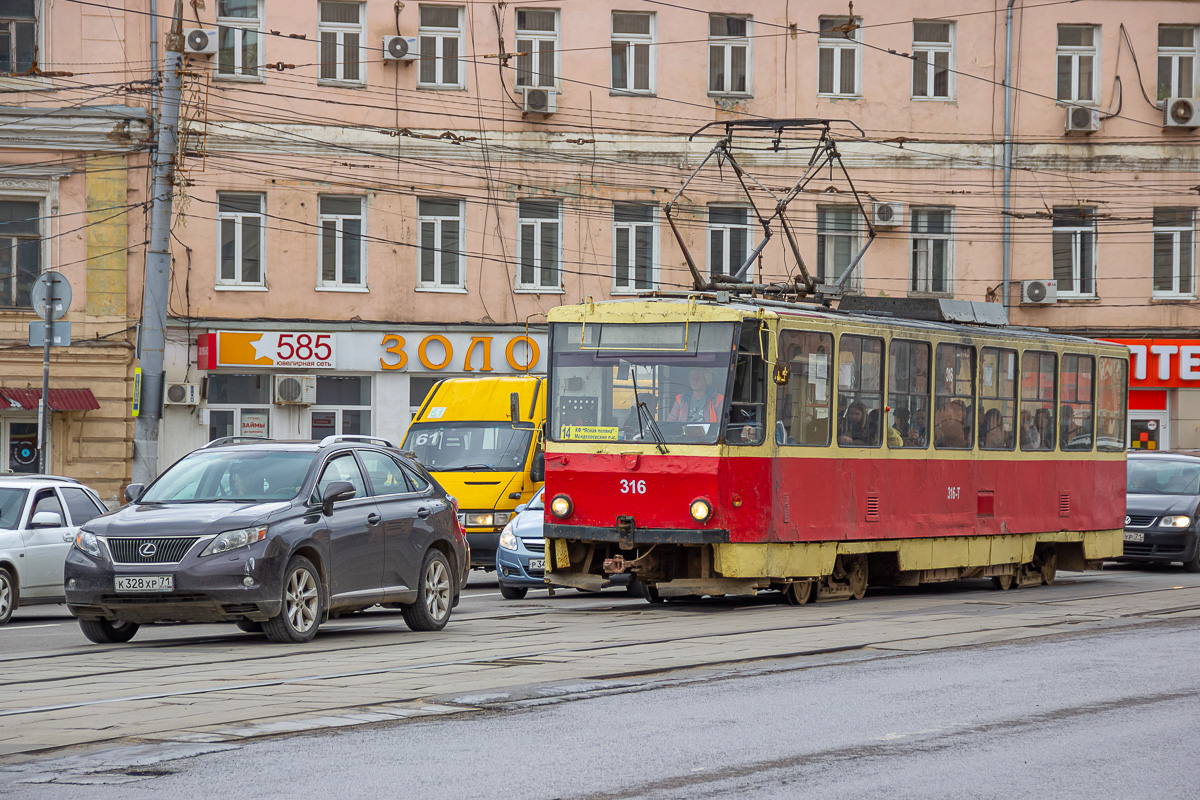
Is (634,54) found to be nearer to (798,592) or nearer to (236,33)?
(236,33)

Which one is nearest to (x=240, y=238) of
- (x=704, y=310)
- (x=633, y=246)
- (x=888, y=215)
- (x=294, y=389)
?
(x=294, y=389)

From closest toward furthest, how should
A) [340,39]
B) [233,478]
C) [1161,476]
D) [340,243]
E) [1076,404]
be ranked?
[233,478] < [1076,404] < [1161,476] < [340,39] < [340,243]

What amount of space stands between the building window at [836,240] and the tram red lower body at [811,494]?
14.9m

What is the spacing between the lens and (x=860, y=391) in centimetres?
1769

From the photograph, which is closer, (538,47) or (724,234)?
(538,47)

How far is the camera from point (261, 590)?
1255 cm

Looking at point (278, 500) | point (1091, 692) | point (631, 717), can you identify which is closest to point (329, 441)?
point (278, 500)

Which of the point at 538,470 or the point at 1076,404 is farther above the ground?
the point at 1076,404

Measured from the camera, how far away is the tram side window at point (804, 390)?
16.6 meters

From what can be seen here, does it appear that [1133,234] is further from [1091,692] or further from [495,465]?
[1091,692]

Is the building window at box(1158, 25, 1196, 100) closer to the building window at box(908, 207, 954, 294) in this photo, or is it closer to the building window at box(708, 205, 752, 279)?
the building window at box(908, 207, 954, 294)

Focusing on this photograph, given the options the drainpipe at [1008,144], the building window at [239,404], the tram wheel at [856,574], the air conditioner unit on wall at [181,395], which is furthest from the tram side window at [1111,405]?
the air conditioner unit on wall at [181,395]

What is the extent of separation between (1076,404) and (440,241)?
15.3 metres

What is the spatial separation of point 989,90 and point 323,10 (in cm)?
1392
